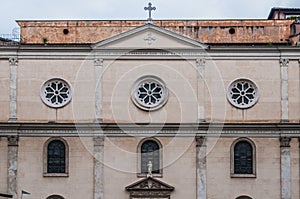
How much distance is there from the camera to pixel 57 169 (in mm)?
34844

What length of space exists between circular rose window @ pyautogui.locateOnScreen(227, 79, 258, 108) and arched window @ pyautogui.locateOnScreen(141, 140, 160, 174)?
3.74m

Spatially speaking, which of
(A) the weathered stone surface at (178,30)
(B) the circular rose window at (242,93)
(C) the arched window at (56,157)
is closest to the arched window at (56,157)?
(C) the arched window at (56,157)

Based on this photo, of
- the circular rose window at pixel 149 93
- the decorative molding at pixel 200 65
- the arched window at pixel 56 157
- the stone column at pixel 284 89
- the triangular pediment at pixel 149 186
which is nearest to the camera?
the triangular pediment at pixel 149 186

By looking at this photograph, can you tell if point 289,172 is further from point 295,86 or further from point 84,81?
point 84,81

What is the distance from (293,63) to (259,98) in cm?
207

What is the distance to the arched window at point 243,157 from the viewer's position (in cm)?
3475

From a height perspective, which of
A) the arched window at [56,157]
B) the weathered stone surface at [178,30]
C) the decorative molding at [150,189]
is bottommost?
the decorative molding at [150,189]

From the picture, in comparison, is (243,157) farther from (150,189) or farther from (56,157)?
(56,157)

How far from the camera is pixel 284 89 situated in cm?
3528

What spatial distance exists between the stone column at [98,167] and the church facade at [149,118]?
4cm

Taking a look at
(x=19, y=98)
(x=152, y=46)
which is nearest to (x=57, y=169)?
(x=19, y=98)

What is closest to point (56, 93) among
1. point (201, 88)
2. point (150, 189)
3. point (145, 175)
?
point (145, 175)

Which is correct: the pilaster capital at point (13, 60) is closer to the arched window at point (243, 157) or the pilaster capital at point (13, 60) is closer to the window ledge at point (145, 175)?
the window ledge at point (145, 175)

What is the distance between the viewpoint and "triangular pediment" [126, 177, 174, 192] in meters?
34.4
